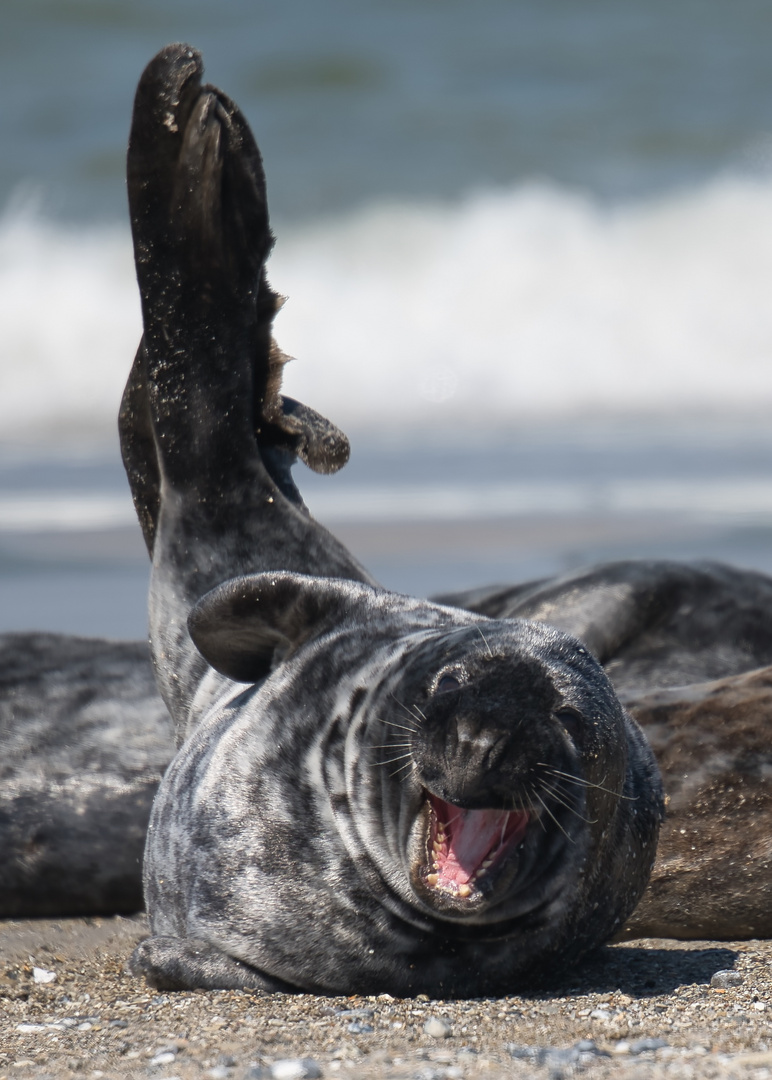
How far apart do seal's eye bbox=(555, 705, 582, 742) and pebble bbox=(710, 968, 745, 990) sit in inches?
24.5

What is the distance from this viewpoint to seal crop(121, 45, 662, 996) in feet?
8.44

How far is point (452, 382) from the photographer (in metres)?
14.0

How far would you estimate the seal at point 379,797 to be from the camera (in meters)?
2.57

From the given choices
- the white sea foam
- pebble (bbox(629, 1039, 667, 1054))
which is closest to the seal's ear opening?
pebble (bbox(629, 1039, 667, 1054))

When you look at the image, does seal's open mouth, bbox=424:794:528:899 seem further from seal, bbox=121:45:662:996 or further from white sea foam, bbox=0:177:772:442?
white sea foam, bbox=0:177:772:442

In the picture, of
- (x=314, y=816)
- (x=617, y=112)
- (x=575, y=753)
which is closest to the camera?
(x=575, y=753)

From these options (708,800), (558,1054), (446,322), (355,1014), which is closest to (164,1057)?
(355,1014)

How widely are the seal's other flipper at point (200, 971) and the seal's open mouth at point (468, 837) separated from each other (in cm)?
48

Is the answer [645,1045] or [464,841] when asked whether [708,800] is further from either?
[645,1045]

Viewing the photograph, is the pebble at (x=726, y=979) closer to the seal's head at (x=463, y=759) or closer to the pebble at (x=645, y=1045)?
the seal's head at (x=463, y=759)

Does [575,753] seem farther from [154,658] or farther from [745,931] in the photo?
[154,658]

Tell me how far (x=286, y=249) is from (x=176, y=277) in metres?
13.0

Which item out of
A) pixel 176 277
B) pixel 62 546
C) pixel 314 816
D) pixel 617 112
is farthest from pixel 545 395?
pixel 314 816

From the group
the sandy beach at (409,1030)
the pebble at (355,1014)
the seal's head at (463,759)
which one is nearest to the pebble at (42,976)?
the sandy beach at (409,1030)
